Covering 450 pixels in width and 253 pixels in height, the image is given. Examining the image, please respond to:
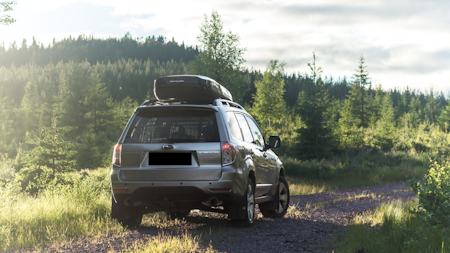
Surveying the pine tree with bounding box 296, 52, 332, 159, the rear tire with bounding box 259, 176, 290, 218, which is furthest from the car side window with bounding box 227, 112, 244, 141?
the pine tree with bounding box 296, 52, 332, 159

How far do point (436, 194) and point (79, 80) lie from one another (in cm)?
6671

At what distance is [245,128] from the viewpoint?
270 inches

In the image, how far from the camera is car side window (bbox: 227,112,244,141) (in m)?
5.89

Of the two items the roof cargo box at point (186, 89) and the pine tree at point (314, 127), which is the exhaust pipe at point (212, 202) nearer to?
the roof cargo box at point (186, 89)

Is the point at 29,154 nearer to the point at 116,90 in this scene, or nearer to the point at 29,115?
the point at 29,115

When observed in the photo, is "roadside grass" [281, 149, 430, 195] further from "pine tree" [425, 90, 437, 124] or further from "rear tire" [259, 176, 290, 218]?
"pine tree" [425, 90, 437, 124]

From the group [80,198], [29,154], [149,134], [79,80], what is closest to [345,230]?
[149,134]

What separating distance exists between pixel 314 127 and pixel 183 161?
68.8 ft

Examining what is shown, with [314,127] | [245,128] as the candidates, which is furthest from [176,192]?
[314,127]

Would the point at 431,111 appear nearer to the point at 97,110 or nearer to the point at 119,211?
the point at 97,110

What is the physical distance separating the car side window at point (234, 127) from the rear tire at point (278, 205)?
2162 millimetres

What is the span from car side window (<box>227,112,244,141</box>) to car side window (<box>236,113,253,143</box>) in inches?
9.9

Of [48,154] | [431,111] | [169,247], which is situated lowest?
[48,154]

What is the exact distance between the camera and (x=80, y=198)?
7.72m
